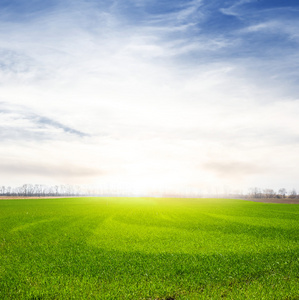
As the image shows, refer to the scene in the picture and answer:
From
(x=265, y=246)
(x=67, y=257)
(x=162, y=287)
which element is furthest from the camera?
(x=265, y=246)

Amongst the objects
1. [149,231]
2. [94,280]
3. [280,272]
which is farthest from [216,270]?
[149,231]

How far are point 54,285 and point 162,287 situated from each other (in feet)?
→ 18.4

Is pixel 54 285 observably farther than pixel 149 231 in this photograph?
No

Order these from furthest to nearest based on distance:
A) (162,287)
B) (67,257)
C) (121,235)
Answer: (121,235) → (67,257) → (162,287)

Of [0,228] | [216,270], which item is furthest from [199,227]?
[0,228]

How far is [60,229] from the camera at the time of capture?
2747cm

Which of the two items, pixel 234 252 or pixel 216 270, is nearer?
pixel 216 270

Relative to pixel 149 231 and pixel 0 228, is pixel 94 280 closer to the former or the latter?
pixel 149 231

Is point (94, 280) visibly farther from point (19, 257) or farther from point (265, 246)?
point (265, 246)

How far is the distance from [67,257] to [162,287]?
26.3ft

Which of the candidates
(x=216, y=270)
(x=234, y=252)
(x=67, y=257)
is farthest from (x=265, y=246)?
(x=67, y=257)

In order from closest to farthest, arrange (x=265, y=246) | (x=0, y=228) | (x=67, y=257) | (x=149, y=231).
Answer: (x=67, y=257) → (x=265, y=246) → (x=149, y=231) → (x=0, y=228)

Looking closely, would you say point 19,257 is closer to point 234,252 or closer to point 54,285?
point 54,285

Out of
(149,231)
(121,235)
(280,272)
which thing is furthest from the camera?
(149,231)
